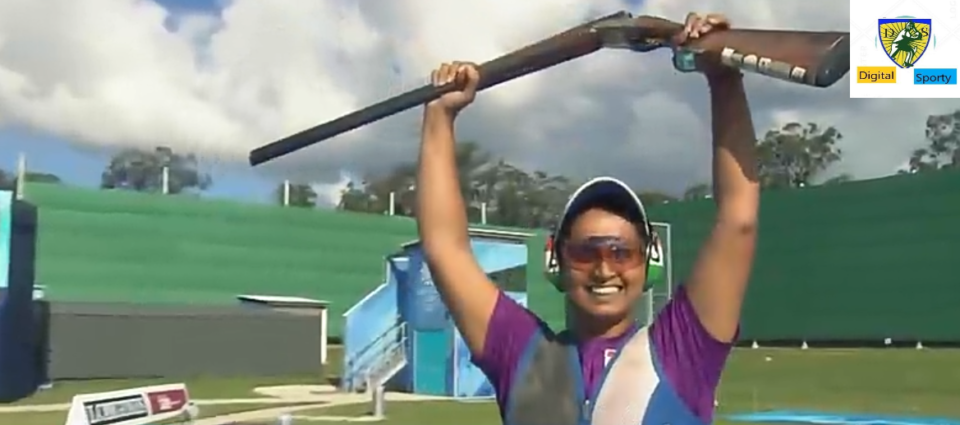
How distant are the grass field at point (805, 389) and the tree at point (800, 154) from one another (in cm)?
4369

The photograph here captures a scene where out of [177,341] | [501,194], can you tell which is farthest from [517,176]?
[177,341]

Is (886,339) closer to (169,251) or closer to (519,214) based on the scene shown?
(169,251)

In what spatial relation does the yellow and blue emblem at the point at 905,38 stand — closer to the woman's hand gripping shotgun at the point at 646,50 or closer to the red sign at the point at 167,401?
the red sign at the point at 167,401

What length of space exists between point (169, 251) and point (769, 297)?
2267 cm

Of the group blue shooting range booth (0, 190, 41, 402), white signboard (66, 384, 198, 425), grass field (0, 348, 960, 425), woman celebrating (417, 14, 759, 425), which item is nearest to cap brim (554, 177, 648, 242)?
woman celebrating (417, 14, 759, 425)

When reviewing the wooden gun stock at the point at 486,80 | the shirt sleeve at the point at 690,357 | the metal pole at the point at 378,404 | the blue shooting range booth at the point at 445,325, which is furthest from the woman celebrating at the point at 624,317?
the blue shooting range booth at the point at 445,325

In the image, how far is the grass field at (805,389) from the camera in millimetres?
22641

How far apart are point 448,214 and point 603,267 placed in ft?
1.32

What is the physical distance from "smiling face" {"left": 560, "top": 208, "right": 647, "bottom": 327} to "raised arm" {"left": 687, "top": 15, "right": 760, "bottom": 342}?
0.34ft

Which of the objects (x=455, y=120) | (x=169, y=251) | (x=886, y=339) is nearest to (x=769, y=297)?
(x=886, y=339)

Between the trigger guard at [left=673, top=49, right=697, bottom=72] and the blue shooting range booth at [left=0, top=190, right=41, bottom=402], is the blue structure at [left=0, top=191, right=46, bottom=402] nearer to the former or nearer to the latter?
the blue shooting range booth at [left=0, top=190, right=41, bottom=402]

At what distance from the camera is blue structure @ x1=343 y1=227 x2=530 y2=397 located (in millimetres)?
27484

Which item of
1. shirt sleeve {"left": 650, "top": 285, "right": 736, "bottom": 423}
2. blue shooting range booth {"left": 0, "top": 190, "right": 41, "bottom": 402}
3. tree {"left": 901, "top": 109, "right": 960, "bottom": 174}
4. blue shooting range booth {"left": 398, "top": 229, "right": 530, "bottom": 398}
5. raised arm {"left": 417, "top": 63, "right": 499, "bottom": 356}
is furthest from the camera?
tree {"left": 901, "top": 109, "right": 960, "bottom": 174}

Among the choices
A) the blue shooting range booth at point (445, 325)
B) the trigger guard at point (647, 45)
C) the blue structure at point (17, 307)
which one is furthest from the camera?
the blue shooting range booth at point (445, 325)
